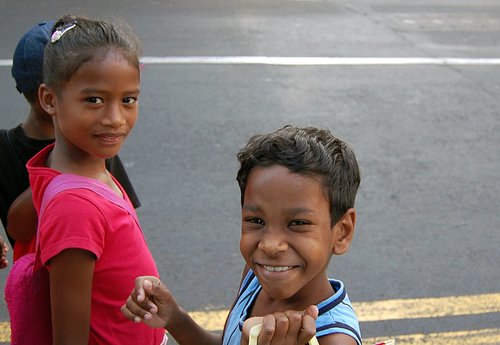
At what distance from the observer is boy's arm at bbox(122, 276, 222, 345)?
2062 millimetres

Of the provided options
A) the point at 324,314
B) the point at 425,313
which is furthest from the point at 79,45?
the point at 425,313

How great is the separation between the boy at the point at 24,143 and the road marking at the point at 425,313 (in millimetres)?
1755

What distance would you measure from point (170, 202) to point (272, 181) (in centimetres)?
392

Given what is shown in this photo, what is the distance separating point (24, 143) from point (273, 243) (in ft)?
4.23

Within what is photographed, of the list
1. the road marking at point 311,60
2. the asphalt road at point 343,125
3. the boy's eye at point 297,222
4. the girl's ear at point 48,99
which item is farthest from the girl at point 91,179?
the road marking at point 311,60

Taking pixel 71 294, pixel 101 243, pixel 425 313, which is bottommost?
pixel 425 313

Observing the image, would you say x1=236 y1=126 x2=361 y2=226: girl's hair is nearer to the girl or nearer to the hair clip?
the girl

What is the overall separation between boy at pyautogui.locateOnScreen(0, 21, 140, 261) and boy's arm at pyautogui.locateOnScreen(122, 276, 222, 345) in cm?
71

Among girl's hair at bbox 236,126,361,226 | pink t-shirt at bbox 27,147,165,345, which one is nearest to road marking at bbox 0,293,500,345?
pink t-shirt at bbox 27,147,165,345

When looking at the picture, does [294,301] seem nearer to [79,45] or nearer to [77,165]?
[77,165]

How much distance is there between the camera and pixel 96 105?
2.34m

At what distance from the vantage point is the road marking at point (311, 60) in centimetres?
877

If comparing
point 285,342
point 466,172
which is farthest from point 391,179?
point 285,342

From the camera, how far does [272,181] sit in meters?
1.94
